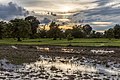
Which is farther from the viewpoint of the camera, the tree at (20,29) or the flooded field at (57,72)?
the tree at (20,29)

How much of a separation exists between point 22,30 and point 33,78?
116553mm

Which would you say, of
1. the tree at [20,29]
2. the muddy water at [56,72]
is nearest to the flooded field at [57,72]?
the muddy water at [56,72]

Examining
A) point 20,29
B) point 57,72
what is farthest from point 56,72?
point 20,29

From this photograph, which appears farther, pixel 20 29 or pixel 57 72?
pixel 20 29

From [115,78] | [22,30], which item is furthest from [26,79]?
[22,30]

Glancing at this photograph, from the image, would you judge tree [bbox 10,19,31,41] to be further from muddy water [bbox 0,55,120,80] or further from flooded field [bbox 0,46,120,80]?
muddy water [bbox 0,55,120,80]

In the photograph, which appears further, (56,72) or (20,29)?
(20,29)

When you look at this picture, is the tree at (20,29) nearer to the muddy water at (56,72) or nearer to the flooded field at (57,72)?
the flooded field at (57,72)

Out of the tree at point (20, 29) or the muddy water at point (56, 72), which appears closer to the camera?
the muddy water at point (56, 72)

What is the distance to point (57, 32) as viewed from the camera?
572 feet

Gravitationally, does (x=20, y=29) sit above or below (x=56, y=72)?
below

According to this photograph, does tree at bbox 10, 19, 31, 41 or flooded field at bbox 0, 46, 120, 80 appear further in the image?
tree at bbox 10, 19, 31, 41

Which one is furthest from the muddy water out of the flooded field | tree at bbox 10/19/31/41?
tree at bbox 10/19/31/41

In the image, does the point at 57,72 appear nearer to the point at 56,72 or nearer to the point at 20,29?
the point at 56,72
